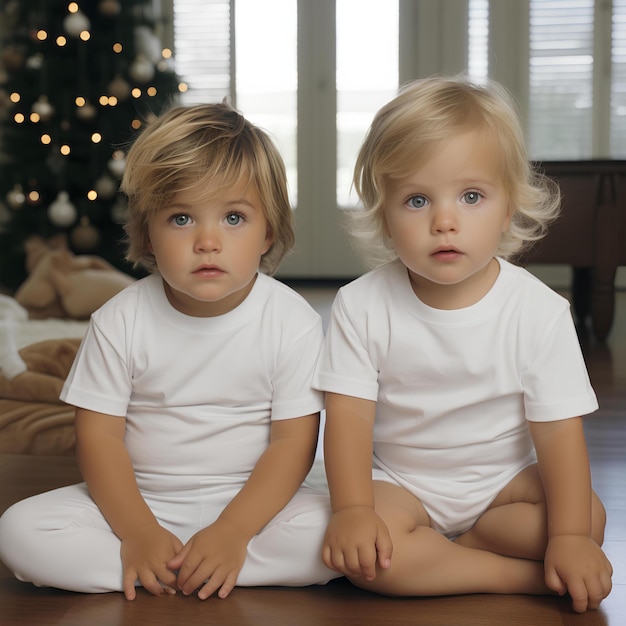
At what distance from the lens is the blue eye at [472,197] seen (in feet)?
3.35

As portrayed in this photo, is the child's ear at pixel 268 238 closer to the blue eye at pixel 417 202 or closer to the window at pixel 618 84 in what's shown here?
the blue eye at pixel 417 202

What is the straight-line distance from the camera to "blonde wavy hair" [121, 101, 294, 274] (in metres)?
1.06

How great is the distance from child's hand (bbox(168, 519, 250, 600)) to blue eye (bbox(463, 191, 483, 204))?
1.53 feet

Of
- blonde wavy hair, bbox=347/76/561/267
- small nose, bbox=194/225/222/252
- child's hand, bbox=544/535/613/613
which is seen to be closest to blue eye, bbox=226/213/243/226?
small nose, bbox=194/225/222/252

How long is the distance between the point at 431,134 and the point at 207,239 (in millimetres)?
286

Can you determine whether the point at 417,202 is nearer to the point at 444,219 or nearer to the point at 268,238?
the point at 444,219

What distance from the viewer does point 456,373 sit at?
108 cm

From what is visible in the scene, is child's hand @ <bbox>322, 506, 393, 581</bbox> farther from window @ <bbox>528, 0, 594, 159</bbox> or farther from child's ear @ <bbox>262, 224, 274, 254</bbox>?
window @ <bbox>528, 0, 594, 159</bbox>

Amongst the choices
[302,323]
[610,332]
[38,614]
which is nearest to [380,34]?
[610,332]

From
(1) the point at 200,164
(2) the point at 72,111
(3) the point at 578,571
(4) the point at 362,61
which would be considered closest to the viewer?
(3) the point at 578,571

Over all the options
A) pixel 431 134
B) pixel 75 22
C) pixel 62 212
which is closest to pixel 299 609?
pixel 431 134

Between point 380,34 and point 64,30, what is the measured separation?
1872 mm

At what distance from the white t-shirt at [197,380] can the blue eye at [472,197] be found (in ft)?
0.87

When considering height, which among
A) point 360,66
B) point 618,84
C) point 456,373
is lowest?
point 456,373
